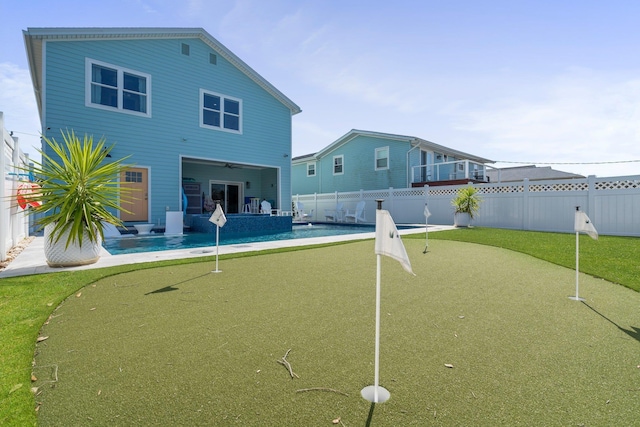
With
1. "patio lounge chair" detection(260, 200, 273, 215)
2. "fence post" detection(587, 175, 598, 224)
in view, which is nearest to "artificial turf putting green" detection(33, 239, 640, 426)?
"fence post" detection(587, 175, 598, 224)

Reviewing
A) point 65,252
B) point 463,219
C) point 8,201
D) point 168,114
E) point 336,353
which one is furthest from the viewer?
point 463,219

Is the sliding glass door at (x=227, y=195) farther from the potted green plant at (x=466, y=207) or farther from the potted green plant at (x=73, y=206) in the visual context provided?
the potted green plant at (x=73, y=206)

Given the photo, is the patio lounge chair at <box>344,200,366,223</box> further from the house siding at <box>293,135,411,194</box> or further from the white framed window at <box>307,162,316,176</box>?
the white framed window at <box>307,162,316,176</box>

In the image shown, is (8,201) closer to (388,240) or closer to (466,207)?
(388,240)

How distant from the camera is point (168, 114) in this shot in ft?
41.8

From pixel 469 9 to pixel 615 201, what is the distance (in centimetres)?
878

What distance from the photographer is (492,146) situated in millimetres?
27500

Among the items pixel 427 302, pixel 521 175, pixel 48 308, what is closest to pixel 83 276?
pixel 48 308

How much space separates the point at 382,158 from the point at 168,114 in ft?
46.8

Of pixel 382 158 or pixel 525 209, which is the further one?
pixel 382 158

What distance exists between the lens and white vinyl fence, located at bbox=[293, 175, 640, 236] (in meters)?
11.4

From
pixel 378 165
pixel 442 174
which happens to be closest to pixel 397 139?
pixel 378 165

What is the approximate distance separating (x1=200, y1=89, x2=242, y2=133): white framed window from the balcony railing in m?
11.1

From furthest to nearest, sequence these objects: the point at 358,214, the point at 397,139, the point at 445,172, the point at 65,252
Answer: the point at 445,172
the point at 397,139
the point at 358,214
the point at 65,252
